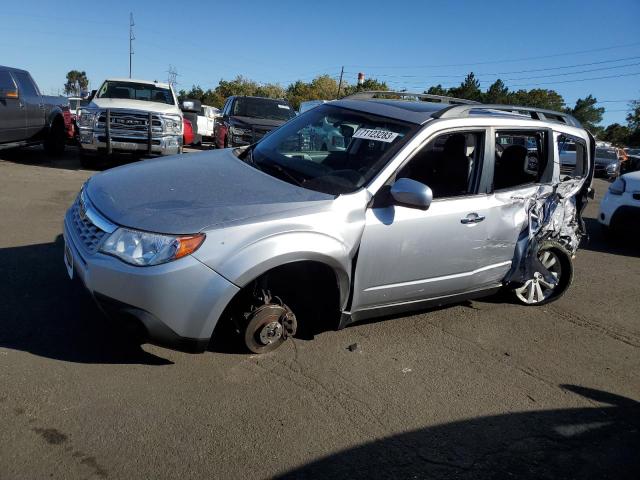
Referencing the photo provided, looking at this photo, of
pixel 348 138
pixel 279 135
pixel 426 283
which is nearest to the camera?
pixel 426 283

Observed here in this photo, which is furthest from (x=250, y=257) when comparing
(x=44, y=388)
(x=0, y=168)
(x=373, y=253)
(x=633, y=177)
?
(x=0, y=168)

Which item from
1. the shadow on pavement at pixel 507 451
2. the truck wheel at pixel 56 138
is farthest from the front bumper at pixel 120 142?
the shadow on pavement at pixel 507 451

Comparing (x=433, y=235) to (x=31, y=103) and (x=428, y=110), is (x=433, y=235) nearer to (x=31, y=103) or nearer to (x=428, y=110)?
(x=428, y=110)

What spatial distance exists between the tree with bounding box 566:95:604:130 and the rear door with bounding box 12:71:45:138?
3807 inches

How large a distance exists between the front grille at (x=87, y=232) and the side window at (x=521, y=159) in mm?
3256

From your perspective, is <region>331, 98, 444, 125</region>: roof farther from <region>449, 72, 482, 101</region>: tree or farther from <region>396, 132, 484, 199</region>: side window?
<region>449, 72, 482, 101</region>: tree

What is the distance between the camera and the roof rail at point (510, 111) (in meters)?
3.92

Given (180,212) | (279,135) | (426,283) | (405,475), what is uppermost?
(279,135)

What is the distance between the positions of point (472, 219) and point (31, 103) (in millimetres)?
9892

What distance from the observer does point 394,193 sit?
11.0 ft

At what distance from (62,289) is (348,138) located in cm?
260

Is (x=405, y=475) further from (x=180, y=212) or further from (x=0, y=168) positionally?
(x=0, y=168)

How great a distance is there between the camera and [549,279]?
4926mm

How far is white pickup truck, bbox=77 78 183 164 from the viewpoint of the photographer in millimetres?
9758
